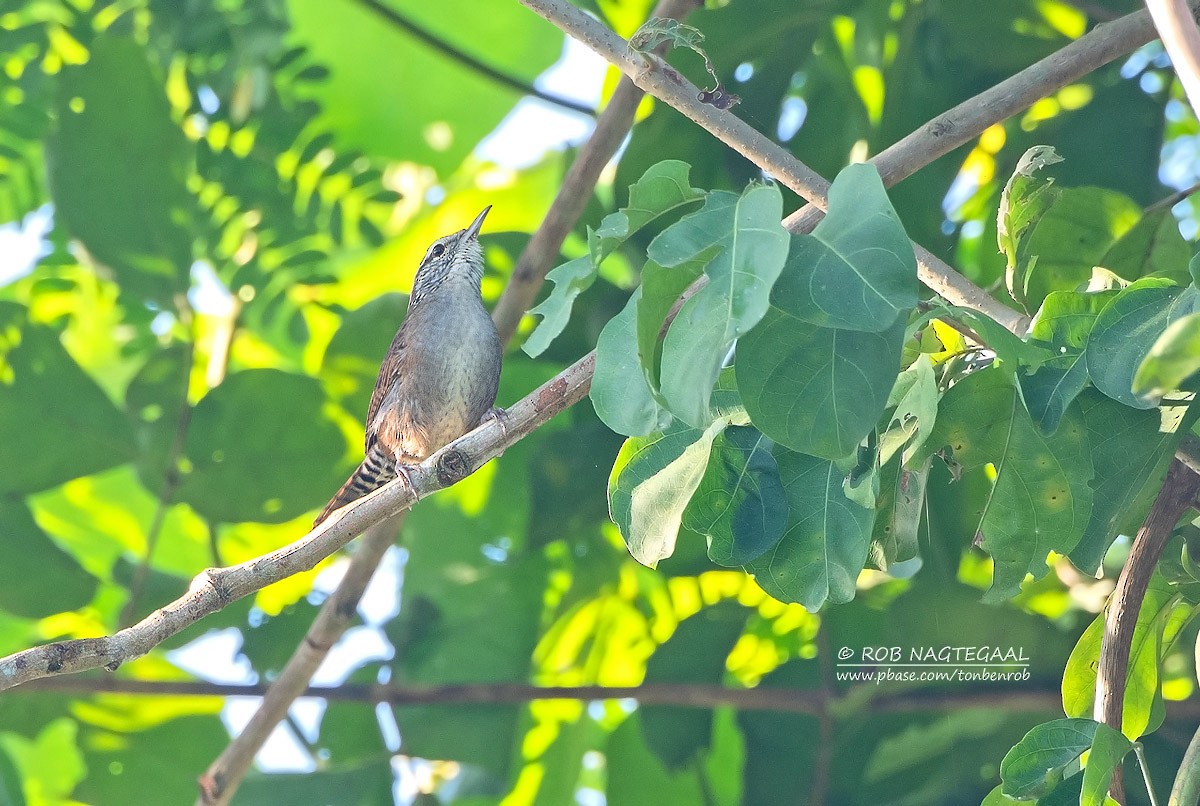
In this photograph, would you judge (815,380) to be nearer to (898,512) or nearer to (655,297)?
(655,297)

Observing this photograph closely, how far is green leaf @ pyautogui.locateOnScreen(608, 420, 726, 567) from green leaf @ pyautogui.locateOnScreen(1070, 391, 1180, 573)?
570 mm

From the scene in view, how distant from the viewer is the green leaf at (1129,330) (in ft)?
5.03

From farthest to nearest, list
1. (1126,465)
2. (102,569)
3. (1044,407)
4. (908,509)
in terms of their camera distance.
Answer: (102,569)
(908,509)
(1126,465)
(1044,407)

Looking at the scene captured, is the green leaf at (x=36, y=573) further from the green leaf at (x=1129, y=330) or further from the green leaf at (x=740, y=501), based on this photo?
the green leaf at (x=1129, y=330)

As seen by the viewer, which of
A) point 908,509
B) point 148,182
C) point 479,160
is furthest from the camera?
point 479,160

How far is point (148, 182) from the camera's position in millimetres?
3967

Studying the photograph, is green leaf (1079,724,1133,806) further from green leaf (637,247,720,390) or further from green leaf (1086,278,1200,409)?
green leaf (637,247,720,390)

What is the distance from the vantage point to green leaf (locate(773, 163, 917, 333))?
137cm

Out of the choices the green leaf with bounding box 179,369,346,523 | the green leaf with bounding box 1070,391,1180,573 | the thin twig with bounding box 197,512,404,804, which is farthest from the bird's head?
the green leaf with bounding box 1070,391,1180,573

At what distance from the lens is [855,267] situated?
4.55 ft

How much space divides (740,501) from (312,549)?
3.01 ft

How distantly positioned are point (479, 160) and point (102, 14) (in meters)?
1.57

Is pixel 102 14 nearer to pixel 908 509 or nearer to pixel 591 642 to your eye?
pixel 591 642

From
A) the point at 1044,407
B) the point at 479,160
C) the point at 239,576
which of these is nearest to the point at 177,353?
the point at 479,160
